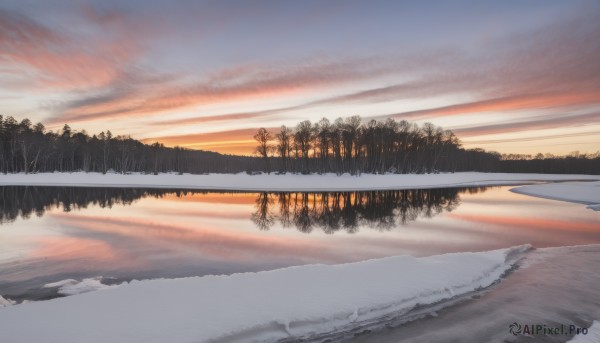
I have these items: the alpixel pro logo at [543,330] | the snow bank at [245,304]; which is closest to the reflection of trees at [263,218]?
the snow bank at [245,304]

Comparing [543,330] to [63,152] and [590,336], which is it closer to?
[590,336]

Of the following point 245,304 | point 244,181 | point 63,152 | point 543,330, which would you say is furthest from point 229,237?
point 63,152

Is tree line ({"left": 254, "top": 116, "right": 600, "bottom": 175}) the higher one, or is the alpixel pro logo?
tree line ({"left": 254, "top": 116, "right": 600, "bottom": 175})

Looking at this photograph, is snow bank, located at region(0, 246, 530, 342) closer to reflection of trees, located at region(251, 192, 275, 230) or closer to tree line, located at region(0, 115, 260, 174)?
reflection of trees, located at region(251, 192, 275, 230)

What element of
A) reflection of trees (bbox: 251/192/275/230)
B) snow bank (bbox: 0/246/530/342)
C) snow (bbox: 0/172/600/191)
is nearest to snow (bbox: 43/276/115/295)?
snow bank (bbox: 0/246/530/342)

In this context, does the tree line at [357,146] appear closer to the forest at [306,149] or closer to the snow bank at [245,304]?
the forest at [306,149]

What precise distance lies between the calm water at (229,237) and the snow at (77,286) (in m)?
0.20

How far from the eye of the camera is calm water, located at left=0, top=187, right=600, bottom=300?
8.78 m

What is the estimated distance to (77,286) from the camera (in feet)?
23.5

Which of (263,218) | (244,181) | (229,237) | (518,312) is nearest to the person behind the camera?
(518,312)

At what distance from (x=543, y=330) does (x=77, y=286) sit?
889cm

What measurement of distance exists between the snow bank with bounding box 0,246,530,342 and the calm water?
153 centimetres

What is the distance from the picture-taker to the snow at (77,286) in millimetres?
6941

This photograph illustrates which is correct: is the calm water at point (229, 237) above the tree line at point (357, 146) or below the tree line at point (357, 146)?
below
